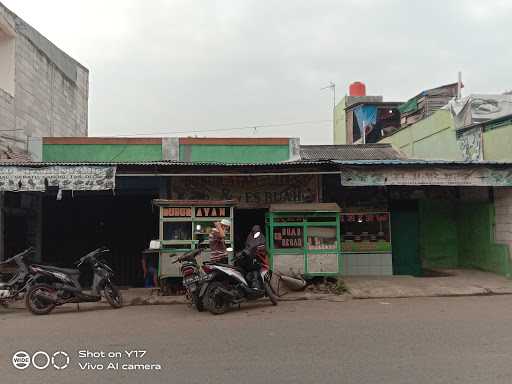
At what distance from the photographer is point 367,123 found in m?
25.4

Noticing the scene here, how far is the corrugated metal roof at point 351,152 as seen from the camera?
13.6 meters

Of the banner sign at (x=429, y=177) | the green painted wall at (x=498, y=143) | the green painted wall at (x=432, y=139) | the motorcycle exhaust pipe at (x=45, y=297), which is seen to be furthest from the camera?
the green painted wall at (x=432, y=139)

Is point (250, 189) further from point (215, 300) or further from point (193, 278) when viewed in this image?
point (215, 300)

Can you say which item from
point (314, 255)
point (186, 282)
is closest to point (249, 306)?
point (186, 282)

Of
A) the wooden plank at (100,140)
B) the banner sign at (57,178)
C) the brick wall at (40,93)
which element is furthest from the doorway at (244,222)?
the brick wall at (40,93)

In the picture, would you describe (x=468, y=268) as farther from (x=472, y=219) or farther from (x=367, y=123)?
(x=367, y=123)

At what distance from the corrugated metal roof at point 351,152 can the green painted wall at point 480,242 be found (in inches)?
111

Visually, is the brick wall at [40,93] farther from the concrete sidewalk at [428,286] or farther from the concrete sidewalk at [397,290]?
the concrete sidewalk at [428,286]

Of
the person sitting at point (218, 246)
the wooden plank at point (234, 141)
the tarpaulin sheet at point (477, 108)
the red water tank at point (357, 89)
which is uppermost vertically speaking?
the red water tank at point (357, 89)

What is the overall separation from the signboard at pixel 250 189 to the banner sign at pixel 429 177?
148 centimetres

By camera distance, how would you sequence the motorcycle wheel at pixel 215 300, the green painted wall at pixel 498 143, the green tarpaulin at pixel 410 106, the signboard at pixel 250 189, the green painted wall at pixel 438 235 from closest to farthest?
the motorcycle wheel at pixel 215 300 < the signboard at pixel 250 189 < the green painted wall at pixel 498 143 < the green painted wall at pixel 438 235 < the green tarpaulin at pixel 410 106

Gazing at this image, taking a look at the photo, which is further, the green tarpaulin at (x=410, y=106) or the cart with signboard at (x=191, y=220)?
the green tarpaulin at (x=410, y=106)

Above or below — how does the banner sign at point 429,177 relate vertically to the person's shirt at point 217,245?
above

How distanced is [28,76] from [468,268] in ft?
44.4
